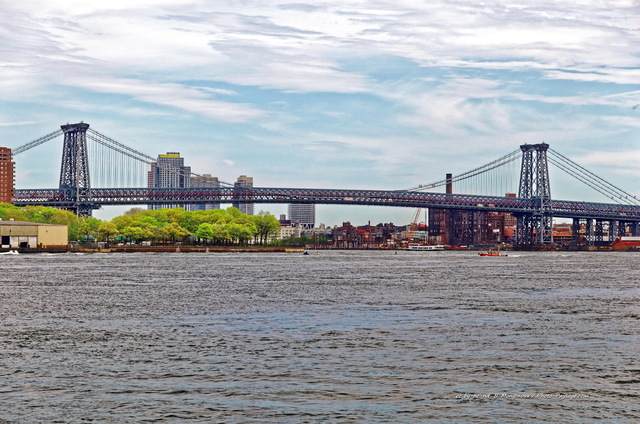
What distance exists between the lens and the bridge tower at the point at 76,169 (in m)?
180

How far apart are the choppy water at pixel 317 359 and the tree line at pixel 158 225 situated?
387 ft

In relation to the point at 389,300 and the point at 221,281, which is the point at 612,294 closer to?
the point at 389,300

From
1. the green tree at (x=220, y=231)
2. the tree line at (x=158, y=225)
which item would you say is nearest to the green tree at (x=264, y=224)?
the tree line at (x=158, y=225)

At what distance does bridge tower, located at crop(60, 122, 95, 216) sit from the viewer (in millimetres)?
179875

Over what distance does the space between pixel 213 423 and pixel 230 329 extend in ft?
46.8

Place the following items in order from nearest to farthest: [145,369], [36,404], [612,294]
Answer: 1. [36,404]
2. [145,369]
3. [612,294]

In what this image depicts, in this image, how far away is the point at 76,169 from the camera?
18038 cm

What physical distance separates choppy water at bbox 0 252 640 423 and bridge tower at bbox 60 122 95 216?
447ft

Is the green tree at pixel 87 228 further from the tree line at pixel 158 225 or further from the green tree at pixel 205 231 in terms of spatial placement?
the green tree at pixel 205 231

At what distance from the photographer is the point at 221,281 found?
63219 mm

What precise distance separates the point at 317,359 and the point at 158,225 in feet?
523

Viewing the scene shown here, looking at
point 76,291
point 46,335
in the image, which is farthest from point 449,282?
point 46,335

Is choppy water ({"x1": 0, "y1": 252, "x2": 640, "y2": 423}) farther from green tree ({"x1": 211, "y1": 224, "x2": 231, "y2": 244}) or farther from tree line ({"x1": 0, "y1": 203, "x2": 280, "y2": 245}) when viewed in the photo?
green tree ({"x1": 211, "y1": 224, "x2": 231, "y2": 244})

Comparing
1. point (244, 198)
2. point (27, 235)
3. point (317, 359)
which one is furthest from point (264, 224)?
point (317, 359)
